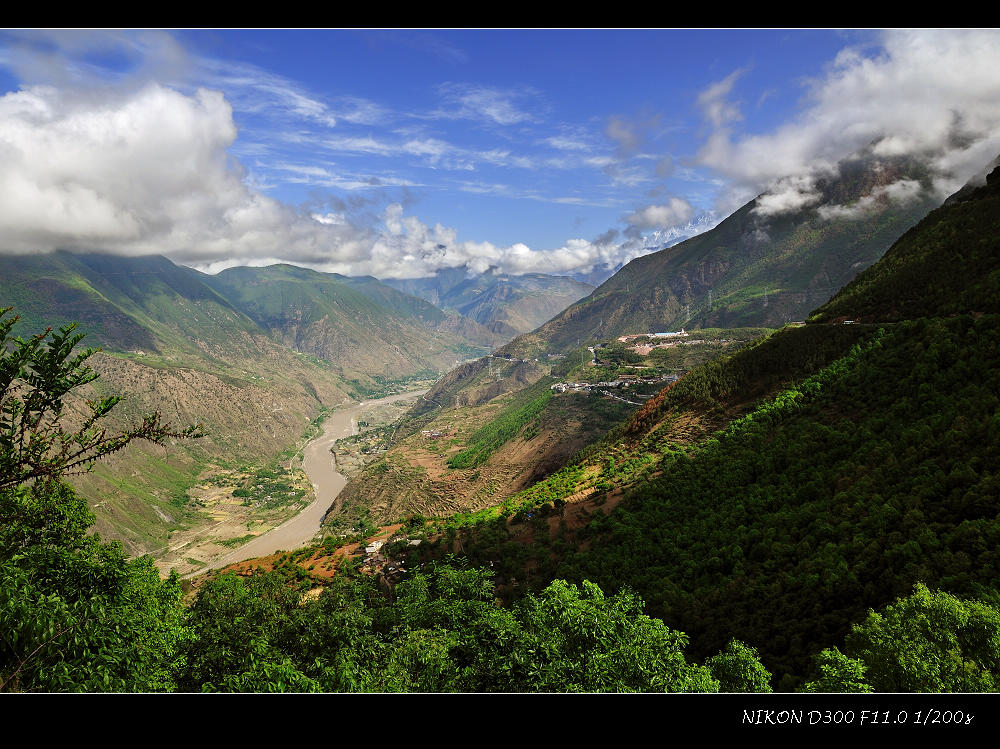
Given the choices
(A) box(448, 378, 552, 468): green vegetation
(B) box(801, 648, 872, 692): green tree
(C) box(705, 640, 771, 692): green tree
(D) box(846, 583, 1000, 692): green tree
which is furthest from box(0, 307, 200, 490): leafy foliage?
(A) box(448, 378, 552, 468): green vegetation

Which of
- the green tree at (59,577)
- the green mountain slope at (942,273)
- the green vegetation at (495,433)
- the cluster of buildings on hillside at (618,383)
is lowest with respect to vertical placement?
the green vegetation at (495,433)

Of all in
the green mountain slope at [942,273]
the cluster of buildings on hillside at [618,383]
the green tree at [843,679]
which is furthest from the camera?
the cluster of buildings on hillside at [618,383]

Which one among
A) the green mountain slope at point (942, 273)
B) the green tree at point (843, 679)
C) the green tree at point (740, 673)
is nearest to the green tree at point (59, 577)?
the green tree at point (740, 673)

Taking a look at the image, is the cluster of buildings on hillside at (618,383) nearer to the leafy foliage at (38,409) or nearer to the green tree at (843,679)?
the green tree at (843,679)

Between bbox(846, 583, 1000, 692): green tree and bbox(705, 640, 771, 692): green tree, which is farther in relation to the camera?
bbox(705, 640, 771, 692): green tree

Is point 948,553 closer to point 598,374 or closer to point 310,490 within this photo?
point 598,374

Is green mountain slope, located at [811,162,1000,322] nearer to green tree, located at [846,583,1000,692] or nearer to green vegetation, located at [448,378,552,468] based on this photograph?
green tree, located at [846,583,1000,692]

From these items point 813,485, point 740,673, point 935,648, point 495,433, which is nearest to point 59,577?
point 740,673

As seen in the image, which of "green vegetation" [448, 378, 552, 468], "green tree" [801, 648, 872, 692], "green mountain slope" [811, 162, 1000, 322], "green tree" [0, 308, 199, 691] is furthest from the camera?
"green vegetation" [448, 378, 552, 468]

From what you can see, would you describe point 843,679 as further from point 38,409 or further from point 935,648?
point 38,409

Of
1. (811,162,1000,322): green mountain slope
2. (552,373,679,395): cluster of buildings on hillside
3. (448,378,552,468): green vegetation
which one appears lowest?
(448,378,552,468): green vegetation
